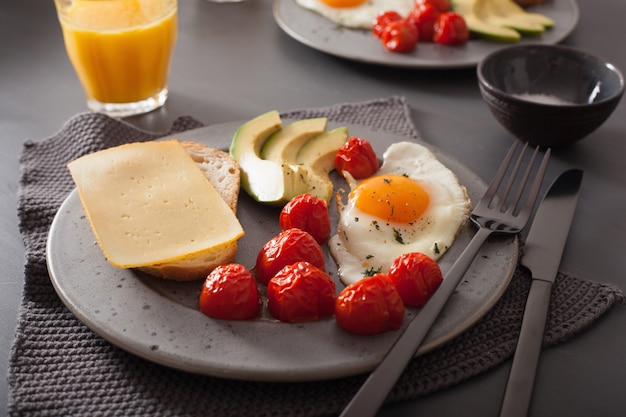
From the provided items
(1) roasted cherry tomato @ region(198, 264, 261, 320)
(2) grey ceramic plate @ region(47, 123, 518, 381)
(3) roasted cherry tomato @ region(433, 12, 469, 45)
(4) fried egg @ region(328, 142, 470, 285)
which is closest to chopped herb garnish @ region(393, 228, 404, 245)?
(4) fried egg @ region(328, 142, 470, 285)

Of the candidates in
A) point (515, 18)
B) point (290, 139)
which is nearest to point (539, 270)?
point (290, 139)

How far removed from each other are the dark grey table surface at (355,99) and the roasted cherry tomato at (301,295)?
27 cm

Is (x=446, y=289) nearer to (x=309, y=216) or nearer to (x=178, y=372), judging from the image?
(x=309, y=216)

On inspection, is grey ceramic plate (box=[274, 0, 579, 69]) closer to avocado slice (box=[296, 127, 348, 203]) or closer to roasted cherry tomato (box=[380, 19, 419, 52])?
roasted cherry tomato (box=[380, 19, 419, 52])

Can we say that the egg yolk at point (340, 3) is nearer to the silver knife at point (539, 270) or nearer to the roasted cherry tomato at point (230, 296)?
the silver knife at point (539, 270)

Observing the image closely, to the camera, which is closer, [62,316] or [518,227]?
[62,316]

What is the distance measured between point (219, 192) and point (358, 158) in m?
0.43

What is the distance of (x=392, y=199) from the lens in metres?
1.97

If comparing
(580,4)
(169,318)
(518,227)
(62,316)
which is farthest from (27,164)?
(580,4)

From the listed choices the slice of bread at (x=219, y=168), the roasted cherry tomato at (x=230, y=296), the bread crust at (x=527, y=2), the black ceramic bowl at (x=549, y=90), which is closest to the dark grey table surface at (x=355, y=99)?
the black ceramic bowl at (x=549, y=90)

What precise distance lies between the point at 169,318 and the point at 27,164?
3.45ft

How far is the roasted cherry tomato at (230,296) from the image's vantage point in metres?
1.60

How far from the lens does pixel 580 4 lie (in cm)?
380

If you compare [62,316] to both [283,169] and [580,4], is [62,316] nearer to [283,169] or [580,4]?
[283,169]
